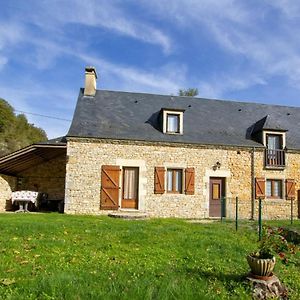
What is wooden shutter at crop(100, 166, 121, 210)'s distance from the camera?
576 inches

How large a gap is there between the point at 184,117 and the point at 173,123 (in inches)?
52.9

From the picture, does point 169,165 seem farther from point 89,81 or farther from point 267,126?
point 89,81

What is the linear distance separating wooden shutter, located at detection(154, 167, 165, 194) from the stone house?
0.14ft

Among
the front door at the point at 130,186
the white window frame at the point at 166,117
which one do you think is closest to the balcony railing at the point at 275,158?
the white window frame at the point at 166,117

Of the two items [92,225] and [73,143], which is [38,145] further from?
[92,225]

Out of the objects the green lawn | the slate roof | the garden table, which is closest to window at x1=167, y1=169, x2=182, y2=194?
the slate roof

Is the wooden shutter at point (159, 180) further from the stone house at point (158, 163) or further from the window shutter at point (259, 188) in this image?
the window shutter at point (259, 188)

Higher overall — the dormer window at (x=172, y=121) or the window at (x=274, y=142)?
the dormer window at (x=172, y=121)

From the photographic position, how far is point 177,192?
15352 millimetres

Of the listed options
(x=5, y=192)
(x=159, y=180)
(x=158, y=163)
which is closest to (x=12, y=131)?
(x=5, y=192)

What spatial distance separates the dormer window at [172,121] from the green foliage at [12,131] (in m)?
20.2

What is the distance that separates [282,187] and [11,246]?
42.5 feet

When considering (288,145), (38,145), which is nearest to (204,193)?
(288,145)

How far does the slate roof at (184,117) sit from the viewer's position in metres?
15.5
